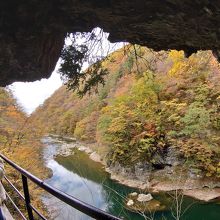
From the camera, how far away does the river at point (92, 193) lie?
57.6 feet

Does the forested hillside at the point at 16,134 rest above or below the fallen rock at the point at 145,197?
above

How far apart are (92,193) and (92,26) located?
50.7 ft

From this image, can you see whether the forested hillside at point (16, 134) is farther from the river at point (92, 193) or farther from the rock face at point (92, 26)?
the rock face at point (92, 26)

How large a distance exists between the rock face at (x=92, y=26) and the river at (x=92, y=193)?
2629 millimetres

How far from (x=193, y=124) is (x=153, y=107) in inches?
178

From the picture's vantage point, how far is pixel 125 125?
2941 cm

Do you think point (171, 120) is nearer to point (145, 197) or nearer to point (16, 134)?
point (145, 197)

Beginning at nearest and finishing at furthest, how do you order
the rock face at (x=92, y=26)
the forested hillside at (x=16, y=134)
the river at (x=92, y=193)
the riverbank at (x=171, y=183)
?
the rock face at (x=92, y=26)
the river at (x=92, y=193)
the forested hillside at (x=16, y=134)
the riverbank at (x=171, y=183)

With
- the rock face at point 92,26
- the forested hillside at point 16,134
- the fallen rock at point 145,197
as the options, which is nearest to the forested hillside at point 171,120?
the fallen rock at point 145,197

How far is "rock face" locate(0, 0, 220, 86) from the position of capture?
17.8 ft

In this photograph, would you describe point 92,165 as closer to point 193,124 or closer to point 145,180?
point 145,180

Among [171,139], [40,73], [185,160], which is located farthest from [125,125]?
[40,73]

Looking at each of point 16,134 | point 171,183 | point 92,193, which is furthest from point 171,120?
point 16,134

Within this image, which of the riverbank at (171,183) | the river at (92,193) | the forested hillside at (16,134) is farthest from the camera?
the riverbank at (171,183)
